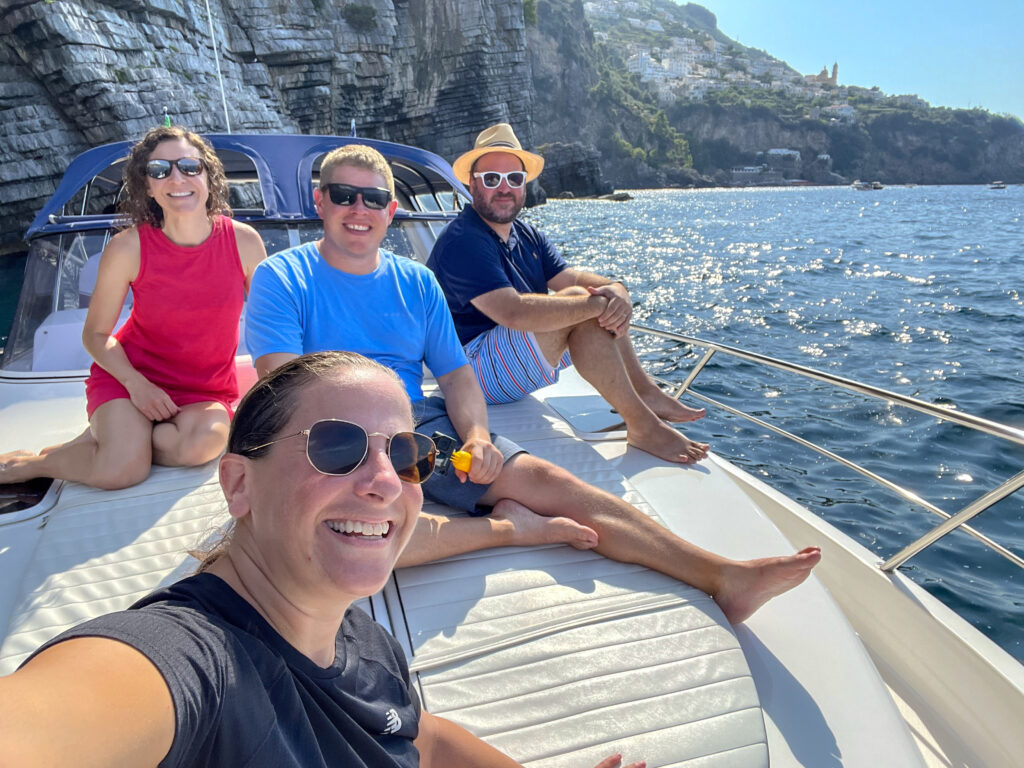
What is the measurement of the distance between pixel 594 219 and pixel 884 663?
39.8m

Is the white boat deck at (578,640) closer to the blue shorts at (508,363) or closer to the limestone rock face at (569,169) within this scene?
the blue shorts at (508,363)

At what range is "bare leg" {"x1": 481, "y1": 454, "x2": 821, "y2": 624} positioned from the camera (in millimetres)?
1987

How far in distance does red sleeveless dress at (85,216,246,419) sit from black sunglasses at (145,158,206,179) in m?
0.24

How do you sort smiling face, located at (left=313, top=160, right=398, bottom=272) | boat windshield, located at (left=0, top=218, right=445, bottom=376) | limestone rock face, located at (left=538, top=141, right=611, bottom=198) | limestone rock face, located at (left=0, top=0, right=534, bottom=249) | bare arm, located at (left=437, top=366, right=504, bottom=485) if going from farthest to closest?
limestone rock face, located at (left=538, top=141, right=611, bottom=198) < limestone rock face, located at (left=0, top=0, right=534, bottom=249) < boat windshield, located at (left=0, top=218, right=445, bottom=376) < smiling face, located at (left=313, top=160, right=398, bottom=272) < bare arm, located at (left=437, top=366, right=504, bottom=485)

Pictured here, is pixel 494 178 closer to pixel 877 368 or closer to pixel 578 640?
pixel 578 640

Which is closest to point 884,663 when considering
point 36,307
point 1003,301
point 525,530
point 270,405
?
point 525,530

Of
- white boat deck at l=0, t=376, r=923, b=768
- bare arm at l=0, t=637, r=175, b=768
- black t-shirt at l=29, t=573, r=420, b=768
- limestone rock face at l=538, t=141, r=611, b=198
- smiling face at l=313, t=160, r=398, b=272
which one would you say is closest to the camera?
bare arm at l=0, t=637, r=175, b=768

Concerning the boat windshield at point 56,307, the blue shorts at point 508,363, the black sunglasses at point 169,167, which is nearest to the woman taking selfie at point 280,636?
the black sunglasses at point 169,167

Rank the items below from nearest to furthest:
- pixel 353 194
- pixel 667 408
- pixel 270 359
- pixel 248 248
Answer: pixel 270 359 → pixel 353 194 → pixel 248 248 → pixel 667 408

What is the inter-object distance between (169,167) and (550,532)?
6.75 ft

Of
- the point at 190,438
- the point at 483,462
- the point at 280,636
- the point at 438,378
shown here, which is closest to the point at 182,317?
the point at 190,438

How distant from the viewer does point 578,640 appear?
5.93 feet

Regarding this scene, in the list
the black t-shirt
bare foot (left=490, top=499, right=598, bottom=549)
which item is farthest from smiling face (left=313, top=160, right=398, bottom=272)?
the black t-shirt

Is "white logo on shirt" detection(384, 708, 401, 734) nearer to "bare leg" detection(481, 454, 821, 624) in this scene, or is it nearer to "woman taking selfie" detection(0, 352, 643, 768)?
"woman taking selfie" detection(0, 352, 643, 768)
